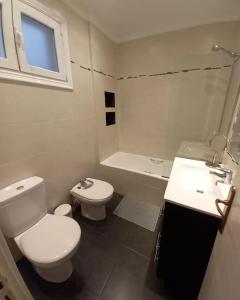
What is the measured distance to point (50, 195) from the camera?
5.11ft

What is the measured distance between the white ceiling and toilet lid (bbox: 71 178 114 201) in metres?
1.99

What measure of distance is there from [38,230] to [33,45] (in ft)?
5.41

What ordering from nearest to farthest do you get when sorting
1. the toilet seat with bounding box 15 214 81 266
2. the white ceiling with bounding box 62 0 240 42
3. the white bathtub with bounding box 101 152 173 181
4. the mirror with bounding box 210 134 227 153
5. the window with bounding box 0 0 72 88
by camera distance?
the toilet seat with bounding box 15 214 81 266, the window with bounding box 0 0 72 88, the mirror with bounding box 210 134 227 153, the white ceiling with bounding box 62 0 240 42, the white bathtub with bounding box 101 152 173 181

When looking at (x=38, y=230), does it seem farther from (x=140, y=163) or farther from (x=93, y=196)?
(x=140, y=163)

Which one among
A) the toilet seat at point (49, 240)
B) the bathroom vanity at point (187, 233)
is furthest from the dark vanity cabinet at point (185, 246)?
the toilet seat at point (49, 240)

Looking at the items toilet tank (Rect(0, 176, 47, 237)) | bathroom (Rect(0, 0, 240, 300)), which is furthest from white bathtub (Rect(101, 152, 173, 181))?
toilet tank (Rect(0, 176, 47, 237))

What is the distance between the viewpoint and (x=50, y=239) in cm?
109

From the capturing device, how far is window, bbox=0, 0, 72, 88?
42.6 inches

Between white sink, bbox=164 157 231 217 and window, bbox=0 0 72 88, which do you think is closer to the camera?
white sink, bbox=164 157 231 217

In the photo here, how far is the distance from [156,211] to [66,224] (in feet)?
3.99

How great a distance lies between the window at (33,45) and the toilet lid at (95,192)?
1.18 m

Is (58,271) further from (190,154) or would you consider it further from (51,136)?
(190,154)

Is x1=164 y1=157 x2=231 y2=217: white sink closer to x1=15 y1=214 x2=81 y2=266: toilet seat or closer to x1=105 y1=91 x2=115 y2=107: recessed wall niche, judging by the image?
x1=15 y1=214 x2=81 y2=266: toilet seat

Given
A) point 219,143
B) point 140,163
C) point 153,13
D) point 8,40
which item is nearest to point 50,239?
point 8,40
